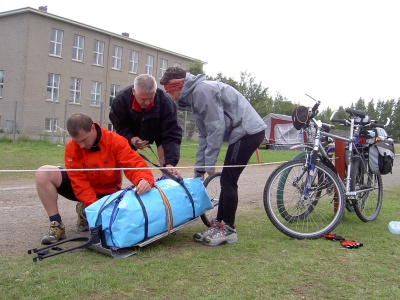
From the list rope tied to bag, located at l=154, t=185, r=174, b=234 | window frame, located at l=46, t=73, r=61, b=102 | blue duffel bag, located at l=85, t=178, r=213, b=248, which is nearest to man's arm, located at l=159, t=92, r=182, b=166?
blue duffel bag, located at l=85, t=178, r=213, b=248

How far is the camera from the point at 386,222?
215 inches

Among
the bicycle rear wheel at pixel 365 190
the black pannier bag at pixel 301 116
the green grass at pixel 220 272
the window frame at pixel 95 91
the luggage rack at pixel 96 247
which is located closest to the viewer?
the green grass at pixel 220 272

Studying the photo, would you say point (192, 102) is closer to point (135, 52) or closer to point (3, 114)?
point (3, 114)

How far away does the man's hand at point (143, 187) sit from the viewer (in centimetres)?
388

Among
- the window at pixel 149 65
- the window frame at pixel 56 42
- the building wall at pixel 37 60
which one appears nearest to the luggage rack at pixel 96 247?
the building wall at pixel 37 60

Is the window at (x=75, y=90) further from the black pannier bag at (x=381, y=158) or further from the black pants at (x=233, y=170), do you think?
the black pants at (x=233, y=170)

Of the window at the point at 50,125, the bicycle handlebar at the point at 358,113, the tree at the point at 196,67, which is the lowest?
the window at the point at 50,125

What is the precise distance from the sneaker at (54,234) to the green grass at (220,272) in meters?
0.39

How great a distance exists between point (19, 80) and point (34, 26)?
4173mm

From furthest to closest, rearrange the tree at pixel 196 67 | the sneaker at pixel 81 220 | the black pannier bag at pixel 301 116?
1. the tree at pixel 196 67
2. the black pannier bag at pixel 301 116
3. the sneaker at pixel 81 220

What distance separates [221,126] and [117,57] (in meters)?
36.8

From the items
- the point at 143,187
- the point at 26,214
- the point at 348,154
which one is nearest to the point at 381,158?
the point at 348,154

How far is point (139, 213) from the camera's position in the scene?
12.2 ft

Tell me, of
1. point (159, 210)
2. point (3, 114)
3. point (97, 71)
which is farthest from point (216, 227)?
point (97, 71)
